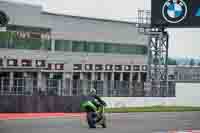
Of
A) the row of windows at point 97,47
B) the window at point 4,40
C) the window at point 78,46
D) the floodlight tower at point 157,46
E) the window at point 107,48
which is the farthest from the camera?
the window at point 107,48

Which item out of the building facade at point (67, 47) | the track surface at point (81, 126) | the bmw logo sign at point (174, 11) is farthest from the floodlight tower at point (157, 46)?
the track surface at point (81, 126)

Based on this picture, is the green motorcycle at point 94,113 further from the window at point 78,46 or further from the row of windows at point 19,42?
the window at point 78,46

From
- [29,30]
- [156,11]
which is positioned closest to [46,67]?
[29,30]

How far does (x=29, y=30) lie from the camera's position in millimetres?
57469

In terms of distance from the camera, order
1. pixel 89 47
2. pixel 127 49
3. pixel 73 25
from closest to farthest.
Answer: pixel 73 25 < pixel 89 47 < pixel 127 49

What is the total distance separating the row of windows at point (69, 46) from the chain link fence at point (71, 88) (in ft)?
54.6

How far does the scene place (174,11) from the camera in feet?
123

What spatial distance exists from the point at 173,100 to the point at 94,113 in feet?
80.7

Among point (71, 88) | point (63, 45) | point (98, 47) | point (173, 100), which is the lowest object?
point (173, 100)

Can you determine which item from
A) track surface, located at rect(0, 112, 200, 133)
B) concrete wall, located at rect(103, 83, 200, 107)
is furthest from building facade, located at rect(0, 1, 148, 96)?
track surface, located at rect(0, 112, 200, 133)

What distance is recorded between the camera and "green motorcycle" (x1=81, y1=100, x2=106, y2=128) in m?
21.3

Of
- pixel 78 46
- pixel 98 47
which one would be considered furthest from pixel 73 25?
pixel 98 47

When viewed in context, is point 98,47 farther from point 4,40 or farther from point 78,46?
point 4,40

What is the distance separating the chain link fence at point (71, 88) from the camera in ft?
117
